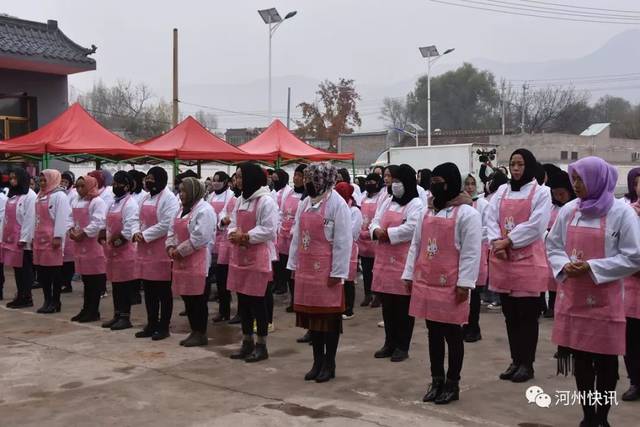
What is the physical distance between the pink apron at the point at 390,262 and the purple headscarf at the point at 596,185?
8.56ft

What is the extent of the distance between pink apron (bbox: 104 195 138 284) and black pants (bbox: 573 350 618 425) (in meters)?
5.34

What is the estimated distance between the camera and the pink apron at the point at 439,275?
5250mm

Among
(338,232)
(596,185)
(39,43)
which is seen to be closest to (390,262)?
(338,232)

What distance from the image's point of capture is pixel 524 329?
6.06m

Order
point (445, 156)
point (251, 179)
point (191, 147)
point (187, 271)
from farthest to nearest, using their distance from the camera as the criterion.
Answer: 1. point (445, 156)
2. point (191, 147)
3. point (187, 271)
4. point (251, 179)

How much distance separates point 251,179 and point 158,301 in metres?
2.19

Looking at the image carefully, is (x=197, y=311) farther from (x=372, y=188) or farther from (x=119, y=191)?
(x=372, y=188)

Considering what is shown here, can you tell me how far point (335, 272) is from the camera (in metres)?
5.91

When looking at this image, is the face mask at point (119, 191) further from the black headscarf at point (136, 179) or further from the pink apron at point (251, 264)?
the pink apron at point (251, 264)

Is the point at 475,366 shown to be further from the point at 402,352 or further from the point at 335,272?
the point at 335,272

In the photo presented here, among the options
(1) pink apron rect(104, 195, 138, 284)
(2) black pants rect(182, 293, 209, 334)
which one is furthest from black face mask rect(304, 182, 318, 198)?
(1) pink apron rect(104, 195, 138, 284)

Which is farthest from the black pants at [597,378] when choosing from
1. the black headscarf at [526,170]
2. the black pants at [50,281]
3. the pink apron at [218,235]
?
the black pants at [50,281]

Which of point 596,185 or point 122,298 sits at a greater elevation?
point 596,185

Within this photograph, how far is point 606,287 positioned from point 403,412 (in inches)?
68.9
